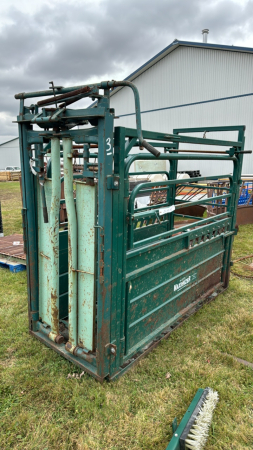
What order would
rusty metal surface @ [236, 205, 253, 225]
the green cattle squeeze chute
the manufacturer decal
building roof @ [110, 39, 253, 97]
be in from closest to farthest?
the green cattle squeeze chute → the manufacturer decal → rusty metal surface @ [236, 205, 253, 225] → building roof @ [110, 39, 253, 97]

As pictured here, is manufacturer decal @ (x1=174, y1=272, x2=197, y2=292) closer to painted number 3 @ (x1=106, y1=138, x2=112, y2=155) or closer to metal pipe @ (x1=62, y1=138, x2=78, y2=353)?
metal pipe @ (x1=62, y1=138, x2=78, y2=353)

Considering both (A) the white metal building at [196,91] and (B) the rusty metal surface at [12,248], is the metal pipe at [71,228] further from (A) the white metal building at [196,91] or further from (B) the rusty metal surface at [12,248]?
(A) the white metal building at [196,91]

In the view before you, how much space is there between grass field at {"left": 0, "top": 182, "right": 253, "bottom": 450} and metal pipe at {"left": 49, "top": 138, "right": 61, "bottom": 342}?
1.16 ft

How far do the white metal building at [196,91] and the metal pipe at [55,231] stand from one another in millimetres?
13594

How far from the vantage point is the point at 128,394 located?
7.95ft

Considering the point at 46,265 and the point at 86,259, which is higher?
the point at 86,259

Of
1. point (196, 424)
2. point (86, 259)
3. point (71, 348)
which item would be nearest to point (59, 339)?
point (71, 348)

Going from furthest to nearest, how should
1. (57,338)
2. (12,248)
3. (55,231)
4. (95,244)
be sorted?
(12,248), (57,338), (55,231), (95,244)

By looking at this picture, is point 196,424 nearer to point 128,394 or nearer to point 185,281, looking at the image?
point 128,394

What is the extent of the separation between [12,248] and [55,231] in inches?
129

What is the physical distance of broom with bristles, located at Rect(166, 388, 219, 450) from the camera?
1.92m

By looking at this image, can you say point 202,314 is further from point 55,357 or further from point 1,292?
point 1,292

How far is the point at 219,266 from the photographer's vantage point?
13.7ft

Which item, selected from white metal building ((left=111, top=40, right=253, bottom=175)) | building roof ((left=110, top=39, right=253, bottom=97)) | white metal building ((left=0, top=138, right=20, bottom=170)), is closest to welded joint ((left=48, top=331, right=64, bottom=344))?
white metal building ((left=111, top=40, right=253, bottom=175))
